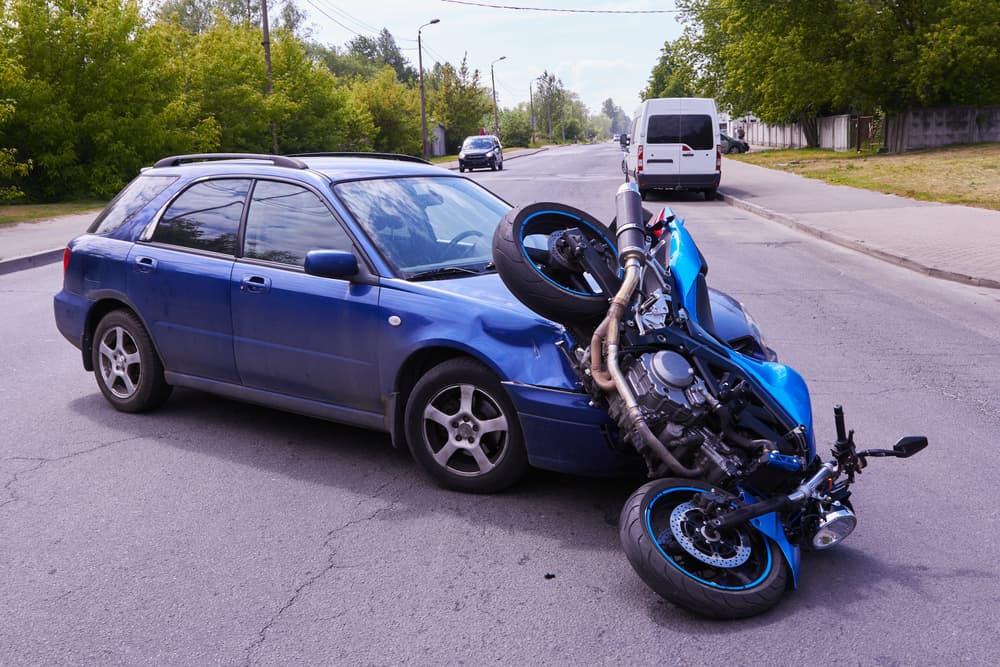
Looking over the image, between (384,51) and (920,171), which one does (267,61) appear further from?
(384,51)

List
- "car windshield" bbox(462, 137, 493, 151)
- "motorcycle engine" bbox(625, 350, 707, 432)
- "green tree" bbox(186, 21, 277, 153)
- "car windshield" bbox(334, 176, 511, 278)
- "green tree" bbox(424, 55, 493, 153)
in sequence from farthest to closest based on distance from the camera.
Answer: "green tree" bbox(424, 55, 493, 153) < "car windshield" bbox(462, 137, 493, 151) < "green tree" bbox(186, 21, 277, 153) < "car windshield" bbox(334, 176, 511, 278) < "motorcycle engine" bbox(625, 350, 707, 432)

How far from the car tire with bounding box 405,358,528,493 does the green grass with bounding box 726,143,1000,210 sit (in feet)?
54.3

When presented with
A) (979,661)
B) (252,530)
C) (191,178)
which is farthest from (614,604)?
(191,178)

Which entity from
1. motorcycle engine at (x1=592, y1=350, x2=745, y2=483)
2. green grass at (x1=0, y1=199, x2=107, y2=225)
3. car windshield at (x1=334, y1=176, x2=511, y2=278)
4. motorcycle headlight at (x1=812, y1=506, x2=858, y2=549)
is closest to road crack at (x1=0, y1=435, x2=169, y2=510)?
car windshield at (x1=334, y1=176, x2=511, y2=278)

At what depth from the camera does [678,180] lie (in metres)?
23.3

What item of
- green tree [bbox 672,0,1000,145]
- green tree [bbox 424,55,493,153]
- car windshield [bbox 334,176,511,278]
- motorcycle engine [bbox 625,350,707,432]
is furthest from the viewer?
green tree [bbox 424,55,493,153]

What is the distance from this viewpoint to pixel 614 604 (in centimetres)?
355

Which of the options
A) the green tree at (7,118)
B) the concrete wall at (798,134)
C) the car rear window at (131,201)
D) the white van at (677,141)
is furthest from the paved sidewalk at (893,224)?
the concrete wall at (798,134)

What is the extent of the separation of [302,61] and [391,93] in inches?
705

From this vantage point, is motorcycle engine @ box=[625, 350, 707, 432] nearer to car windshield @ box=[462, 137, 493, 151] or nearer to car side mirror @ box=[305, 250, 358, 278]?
car side mirror @ box=[305, 250, 358, 278]

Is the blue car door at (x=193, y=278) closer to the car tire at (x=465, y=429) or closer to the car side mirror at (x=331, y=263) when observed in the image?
the car side mirror at (x=331, y=263)

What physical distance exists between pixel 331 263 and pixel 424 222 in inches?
31.5

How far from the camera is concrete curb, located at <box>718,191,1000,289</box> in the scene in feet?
35.9

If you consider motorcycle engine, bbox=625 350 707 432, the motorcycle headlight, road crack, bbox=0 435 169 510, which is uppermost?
motorcycle engine, bbox=625 350 707 432
